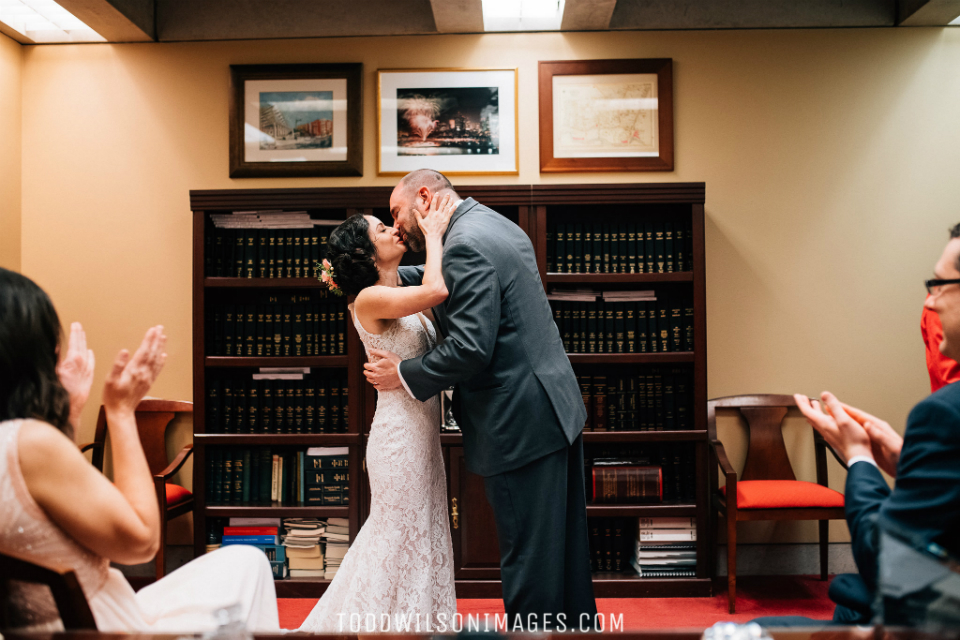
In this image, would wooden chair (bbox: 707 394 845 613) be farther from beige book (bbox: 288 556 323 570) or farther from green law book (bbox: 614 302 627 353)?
beige book (bbox: 288 556 323 570)

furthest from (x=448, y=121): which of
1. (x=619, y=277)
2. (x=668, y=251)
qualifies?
(x=668, y=251)

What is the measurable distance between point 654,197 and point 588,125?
652 millimetres

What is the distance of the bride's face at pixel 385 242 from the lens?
223cm

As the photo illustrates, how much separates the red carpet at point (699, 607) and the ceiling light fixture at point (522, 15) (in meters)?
3.18

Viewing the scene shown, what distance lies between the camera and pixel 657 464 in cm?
324

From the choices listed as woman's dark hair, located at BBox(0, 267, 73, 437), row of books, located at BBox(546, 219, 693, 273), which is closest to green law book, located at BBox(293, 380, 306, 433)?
row of books, located at BBox(546, 219, 693, 273)

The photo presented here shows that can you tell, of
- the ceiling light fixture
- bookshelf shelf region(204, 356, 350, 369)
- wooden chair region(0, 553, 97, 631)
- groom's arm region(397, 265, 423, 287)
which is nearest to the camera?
wooden chair region(0, 553, 97, 631)

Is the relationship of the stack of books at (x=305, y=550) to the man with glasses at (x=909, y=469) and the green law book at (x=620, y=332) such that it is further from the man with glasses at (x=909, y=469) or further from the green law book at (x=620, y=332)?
the man with glasses at (x=909, y=469)

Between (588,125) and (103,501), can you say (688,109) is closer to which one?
(588,125)

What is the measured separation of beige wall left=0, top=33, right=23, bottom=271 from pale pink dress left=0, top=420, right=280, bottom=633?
10.8ft

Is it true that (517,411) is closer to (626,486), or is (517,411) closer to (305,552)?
(626,486)

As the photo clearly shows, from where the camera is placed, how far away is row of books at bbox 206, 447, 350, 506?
3205 mm

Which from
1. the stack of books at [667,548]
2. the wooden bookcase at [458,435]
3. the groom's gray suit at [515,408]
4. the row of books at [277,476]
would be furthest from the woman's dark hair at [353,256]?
the stack of books at [667,548]

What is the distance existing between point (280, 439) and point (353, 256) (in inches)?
56.0
